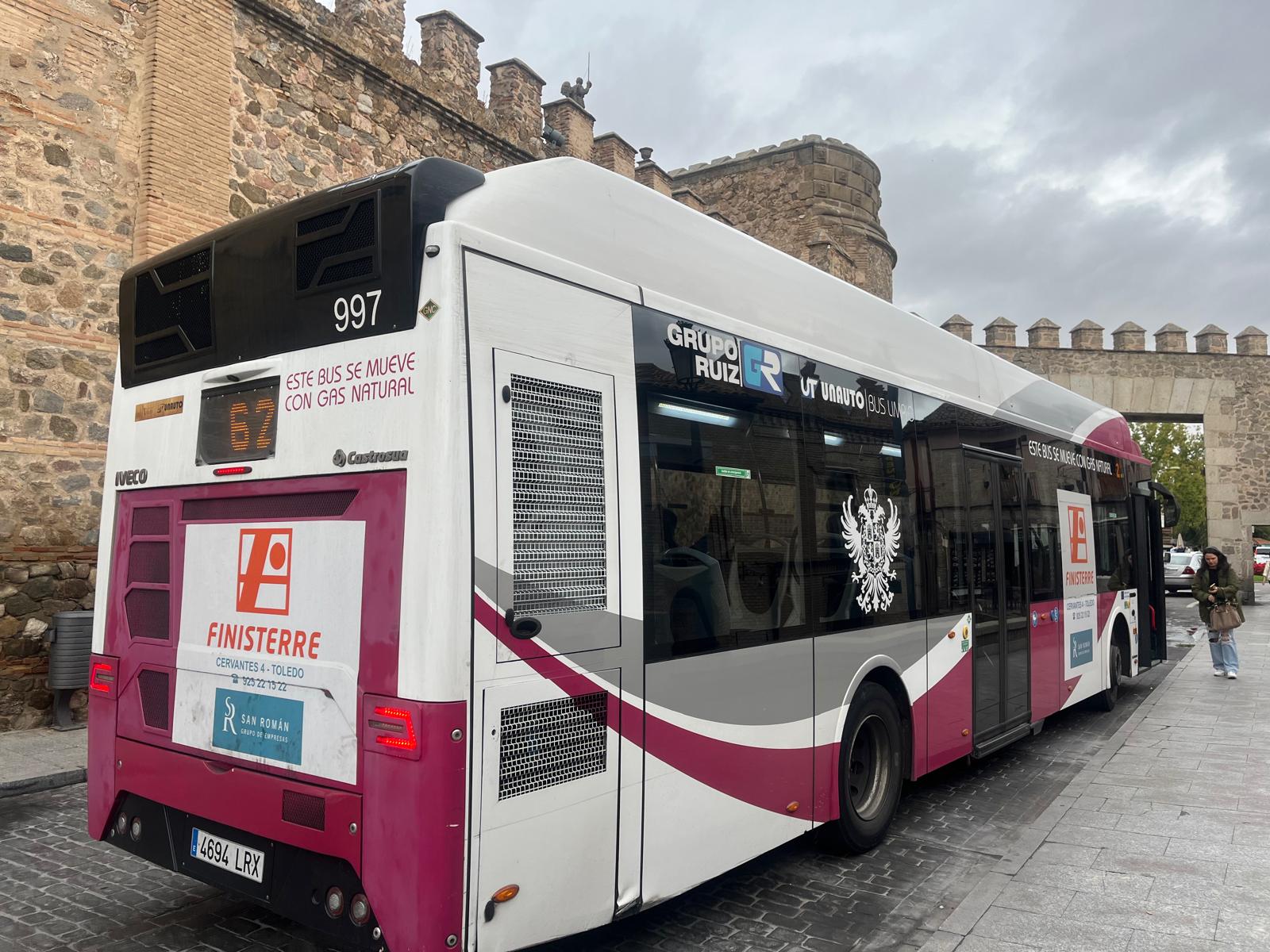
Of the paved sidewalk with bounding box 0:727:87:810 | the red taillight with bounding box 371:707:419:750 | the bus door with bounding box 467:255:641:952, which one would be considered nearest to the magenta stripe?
the bus door with bounding box 467:255:641:952

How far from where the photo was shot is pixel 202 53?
939 cm

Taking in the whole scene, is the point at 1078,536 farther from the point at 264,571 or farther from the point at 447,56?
the point at 447,56

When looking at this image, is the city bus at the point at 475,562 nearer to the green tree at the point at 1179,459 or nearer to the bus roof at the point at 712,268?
the bus roof at the point at 712,268

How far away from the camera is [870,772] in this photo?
5730 mm

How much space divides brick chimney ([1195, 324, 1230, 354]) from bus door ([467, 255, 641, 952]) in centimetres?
3046

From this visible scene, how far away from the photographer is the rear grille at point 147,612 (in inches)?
163

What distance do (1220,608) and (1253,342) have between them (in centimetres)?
2096

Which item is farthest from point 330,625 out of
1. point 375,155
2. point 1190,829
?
point 375,155

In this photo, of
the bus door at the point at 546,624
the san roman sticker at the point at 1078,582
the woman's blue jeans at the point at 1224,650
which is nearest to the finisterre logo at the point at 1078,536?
the san roman sticker at the point at 1078,582

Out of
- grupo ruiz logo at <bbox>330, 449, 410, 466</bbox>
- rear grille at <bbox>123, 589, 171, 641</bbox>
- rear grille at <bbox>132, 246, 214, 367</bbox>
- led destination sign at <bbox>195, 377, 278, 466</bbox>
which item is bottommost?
rear grille at <bbox>123, 589, 171, 641</bbox>

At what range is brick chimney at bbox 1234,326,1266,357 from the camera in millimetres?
28969

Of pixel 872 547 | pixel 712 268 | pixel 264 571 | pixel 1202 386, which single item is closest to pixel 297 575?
pixel 264 571

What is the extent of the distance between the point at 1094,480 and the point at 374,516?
840cm

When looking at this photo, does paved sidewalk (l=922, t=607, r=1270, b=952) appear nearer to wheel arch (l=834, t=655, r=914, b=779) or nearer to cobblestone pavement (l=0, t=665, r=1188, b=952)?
cobblestone pavement (l=0, t=665, r=1188, b=952)
